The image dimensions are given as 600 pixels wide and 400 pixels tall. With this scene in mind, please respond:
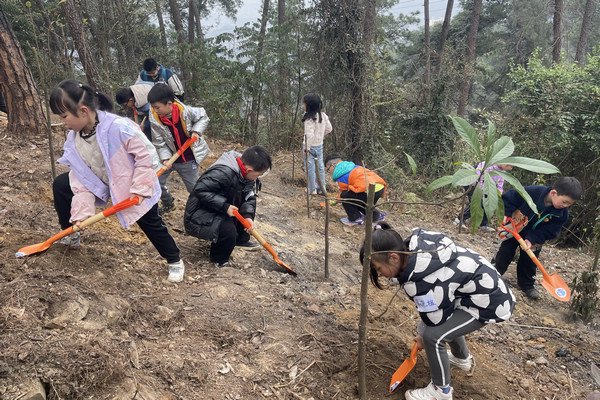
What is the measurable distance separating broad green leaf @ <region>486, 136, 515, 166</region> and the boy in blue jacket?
91.1 inches

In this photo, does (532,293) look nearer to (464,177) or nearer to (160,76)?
(464,177)

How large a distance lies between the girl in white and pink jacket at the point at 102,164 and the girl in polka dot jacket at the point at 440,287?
1573 mm

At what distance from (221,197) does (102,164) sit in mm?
975

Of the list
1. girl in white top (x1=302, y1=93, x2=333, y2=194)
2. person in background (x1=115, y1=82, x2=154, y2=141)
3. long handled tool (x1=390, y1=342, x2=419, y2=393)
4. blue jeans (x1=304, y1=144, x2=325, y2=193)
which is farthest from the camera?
blue jeans (x1=304, y1=144, x2=325, y2=193)

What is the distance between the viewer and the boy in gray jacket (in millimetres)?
3703

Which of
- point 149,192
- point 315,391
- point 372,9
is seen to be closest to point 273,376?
point 315,391

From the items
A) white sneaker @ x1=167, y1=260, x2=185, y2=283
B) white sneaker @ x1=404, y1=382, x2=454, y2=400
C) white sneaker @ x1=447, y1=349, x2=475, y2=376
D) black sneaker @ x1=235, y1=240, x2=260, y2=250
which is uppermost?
white sneaker @ x1=167, y1=260, x2=185, y2=283

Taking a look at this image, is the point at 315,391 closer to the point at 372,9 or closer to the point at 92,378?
the point at 92,378

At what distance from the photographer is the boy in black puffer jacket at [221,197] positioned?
316 cm

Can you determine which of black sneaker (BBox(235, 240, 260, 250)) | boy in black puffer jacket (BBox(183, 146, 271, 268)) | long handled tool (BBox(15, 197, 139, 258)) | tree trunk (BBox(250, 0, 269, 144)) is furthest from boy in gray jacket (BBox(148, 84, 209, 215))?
tree trunk (BBox(250, 0, 269, 144))

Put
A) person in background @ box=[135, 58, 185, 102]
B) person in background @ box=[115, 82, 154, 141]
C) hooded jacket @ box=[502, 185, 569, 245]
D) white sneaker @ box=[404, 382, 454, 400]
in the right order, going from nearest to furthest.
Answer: white sneaker @ box=[404, 382, 454, 400]
hooded jacket @ box=[502, 185, 569, 245]
person in background @ box=[115, 82, 154, 141]
person in background @ box=[135, 58, 185, 102]

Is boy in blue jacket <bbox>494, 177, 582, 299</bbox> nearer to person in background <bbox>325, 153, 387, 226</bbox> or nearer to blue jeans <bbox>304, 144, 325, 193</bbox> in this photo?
person in background <bbox>325, 153, 387, 226</bbox>

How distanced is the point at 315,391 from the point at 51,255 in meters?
2.00

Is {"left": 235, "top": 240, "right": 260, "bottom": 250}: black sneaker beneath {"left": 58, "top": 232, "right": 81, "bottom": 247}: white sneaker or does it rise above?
beneath
